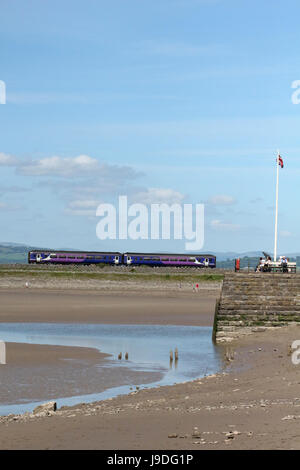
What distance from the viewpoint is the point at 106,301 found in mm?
74188

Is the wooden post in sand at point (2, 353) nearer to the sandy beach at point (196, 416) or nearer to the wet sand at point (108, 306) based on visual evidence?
the sandy beach at point (196, 416)

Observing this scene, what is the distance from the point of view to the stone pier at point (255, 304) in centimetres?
4178

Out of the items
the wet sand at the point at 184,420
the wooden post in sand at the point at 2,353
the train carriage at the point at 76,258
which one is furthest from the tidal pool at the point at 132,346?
the train carriage at the point at 76,258

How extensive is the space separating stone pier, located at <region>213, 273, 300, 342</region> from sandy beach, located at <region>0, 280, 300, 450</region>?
472 centimetres

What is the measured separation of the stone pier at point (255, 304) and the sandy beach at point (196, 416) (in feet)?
15.5

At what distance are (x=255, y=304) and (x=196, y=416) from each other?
25069mm

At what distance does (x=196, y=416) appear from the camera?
1844 centimetres

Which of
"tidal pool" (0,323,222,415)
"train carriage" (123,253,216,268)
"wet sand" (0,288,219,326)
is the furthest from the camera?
"train carriage" (123,253,216,268)

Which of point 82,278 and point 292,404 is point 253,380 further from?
point 82,278

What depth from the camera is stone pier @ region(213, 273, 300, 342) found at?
41.8 meters

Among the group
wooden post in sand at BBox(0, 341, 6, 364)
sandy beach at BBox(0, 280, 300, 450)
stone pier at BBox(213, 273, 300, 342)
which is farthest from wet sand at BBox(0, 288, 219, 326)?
sandy beach at BBox(0, 280, 300, 450)

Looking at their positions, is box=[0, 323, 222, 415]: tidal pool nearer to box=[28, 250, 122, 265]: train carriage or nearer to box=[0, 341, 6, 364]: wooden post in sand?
box=[0, 341, 6, 364]: wooden post in sand
